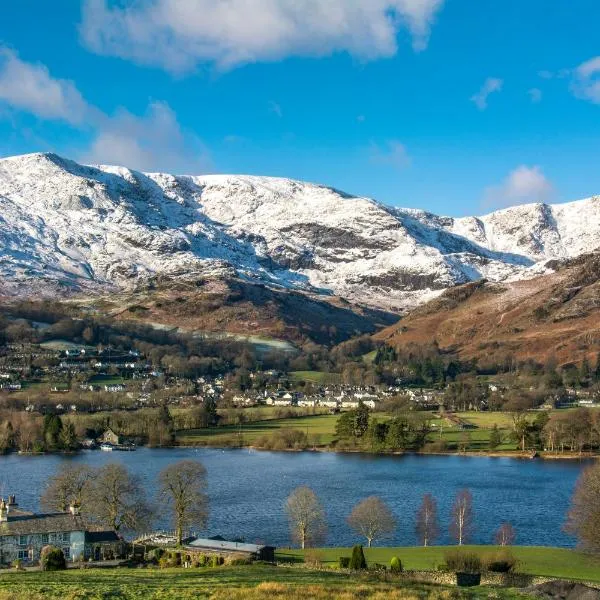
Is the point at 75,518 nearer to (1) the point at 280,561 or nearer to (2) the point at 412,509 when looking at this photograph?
(1) the point at 280,561

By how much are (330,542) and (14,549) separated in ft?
68.9

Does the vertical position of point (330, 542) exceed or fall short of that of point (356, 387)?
it falls short

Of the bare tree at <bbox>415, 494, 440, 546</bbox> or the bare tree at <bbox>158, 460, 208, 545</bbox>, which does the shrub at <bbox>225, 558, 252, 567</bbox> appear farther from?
the bare tree at <bbox>415, 494, 440, 546</bbox>

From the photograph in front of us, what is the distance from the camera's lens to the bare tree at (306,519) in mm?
60153

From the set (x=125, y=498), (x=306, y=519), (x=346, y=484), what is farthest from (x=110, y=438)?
(x=306, y=519)

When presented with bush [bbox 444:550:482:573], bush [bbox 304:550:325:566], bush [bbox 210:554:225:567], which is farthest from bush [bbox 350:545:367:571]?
bush [bbox 210:554:225:567]

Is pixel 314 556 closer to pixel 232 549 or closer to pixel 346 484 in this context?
pixel 232 549

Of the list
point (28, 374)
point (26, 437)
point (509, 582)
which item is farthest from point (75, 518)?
point (28, 374)

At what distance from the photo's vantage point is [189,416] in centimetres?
13850

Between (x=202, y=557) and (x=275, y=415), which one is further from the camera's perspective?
(x=275, y=415)

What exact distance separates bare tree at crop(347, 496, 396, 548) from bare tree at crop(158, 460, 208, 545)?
10494 millimetres

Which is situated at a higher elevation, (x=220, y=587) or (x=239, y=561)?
(x=220, y=587)

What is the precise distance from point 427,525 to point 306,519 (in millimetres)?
8601

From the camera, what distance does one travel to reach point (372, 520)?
6034 cm
